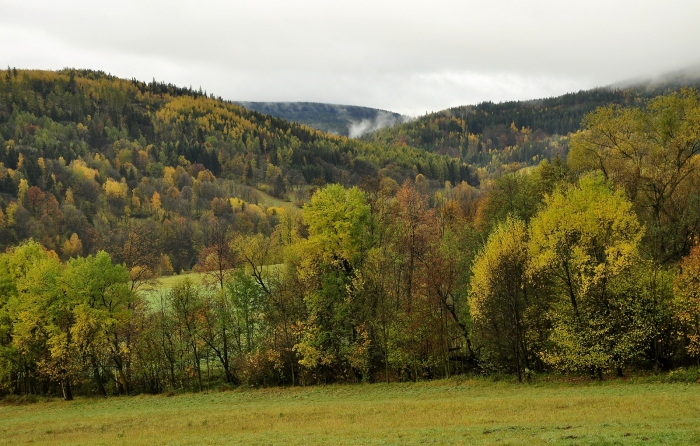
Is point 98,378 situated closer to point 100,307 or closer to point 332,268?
point 100,307

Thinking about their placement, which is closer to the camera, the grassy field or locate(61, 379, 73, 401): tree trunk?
the grassy field

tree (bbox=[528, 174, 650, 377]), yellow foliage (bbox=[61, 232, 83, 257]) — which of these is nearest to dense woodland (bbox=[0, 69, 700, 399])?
tree (bbox=[528, 174, 650, 377])

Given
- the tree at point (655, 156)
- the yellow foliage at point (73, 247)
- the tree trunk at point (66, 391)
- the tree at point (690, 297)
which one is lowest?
the tree trunk at point (66, 391)

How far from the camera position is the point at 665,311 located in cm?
Result: 3788

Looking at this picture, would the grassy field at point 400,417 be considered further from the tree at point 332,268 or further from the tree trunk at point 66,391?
the tree trunk at point 66,391

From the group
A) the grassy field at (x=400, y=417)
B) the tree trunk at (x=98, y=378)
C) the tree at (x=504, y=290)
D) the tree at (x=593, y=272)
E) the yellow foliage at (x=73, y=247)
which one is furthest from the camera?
the yellow foliage at (x=73, y=247)

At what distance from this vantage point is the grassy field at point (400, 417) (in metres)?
22.0

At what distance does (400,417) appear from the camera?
2919 centimetres

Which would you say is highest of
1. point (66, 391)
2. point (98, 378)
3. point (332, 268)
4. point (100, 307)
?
point (332, 268)

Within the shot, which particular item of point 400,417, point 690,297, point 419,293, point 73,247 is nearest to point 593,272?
point 690,297

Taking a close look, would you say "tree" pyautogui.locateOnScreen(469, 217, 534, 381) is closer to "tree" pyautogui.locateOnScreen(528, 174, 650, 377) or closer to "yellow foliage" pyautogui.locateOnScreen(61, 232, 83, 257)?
"tree" pyautogui.locateOnScreen(528, 174, 650, 377)

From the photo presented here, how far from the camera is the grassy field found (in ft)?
72.0

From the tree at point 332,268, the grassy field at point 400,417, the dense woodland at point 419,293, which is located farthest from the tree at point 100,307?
the tree at point 332,268

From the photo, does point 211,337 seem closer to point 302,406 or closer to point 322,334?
point 322,334
